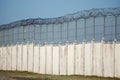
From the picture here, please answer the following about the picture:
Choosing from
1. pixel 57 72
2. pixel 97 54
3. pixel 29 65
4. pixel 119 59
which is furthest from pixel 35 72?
pixel 119 59

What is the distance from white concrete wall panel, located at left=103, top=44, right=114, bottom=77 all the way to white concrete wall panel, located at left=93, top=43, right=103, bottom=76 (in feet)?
2.54

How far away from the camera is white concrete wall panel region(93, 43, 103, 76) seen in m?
36.8

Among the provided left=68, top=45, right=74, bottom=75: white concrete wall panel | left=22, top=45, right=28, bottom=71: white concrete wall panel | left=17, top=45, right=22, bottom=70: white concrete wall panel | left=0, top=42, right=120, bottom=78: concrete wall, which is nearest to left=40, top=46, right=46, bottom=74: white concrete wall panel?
left=0, top=42, right=120, bottom=78: concrete wall

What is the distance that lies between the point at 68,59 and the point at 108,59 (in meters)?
8.05

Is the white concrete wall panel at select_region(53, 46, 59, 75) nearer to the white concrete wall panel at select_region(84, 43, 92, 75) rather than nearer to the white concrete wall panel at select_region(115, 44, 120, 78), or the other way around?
the white concrete wall panel at select_region(84, 43, 92, 75)

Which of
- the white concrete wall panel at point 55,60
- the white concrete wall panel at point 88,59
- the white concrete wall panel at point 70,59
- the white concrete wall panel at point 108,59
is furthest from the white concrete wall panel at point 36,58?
the white concrete wall panel at point 108,59

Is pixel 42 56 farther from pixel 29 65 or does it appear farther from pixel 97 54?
pixel 97 54

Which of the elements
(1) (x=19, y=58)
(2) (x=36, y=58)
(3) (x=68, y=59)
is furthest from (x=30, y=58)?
(3) (x=68, y=59)


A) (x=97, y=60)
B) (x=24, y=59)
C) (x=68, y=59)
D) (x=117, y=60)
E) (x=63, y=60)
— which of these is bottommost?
(x=24, y=59)

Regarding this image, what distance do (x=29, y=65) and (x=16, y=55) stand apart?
6.06 m

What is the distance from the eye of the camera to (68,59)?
138 ft

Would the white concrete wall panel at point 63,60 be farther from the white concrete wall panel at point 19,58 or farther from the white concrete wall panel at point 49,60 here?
the white concrete wall panel at point 19,58

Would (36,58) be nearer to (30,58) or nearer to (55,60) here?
(30,58)

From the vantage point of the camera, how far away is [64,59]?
42.8 meters
